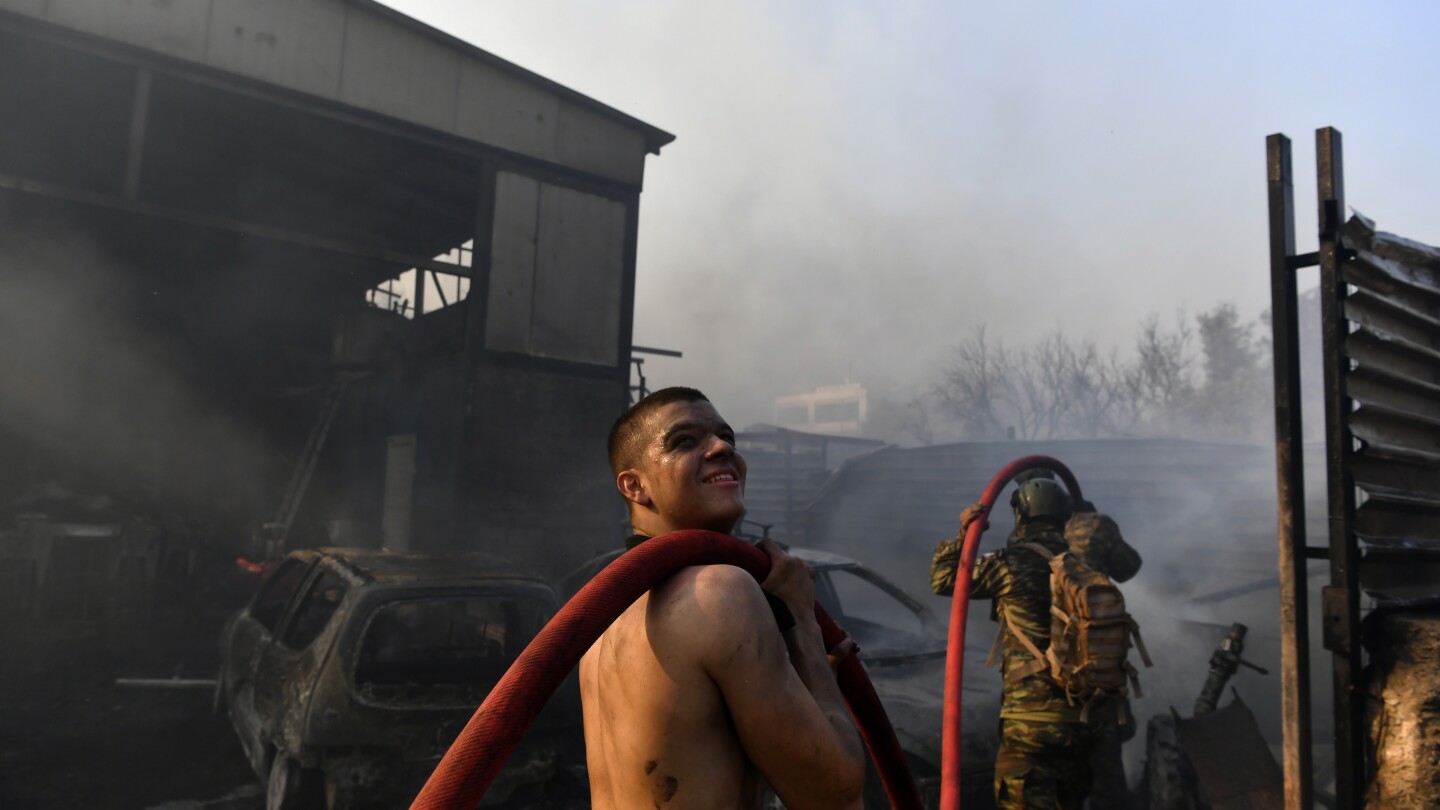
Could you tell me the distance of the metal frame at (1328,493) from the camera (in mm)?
3057

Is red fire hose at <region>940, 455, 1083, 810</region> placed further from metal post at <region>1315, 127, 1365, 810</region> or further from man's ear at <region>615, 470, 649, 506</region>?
man's ear at <region>615, 470, 649, 506</region>

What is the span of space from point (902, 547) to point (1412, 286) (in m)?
13.1

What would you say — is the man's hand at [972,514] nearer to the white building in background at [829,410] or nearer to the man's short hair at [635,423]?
the man's short hair at [635,423]

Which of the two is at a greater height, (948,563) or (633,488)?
(633,488)

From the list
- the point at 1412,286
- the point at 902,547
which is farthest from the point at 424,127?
the point at 902,547

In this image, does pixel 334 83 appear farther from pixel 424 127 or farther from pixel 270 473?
pixel 270 473

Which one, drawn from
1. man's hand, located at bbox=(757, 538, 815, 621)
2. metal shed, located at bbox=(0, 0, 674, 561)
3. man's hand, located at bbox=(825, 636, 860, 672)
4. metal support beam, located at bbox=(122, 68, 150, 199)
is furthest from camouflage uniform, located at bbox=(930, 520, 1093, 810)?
metal support beam, located at bbox=(122, 68, 150, 199)

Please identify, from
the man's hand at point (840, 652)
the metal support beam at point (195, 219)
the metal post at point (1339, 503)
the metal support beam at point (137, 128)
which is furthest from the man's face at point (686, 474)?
the metal support beam at point (195, 219)

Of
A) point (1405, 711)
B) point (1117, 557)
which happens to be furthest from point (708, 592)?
point (1117, 557)

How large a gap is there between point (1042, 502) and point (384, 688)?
390cm

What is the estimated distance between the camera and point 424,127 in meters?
9.84

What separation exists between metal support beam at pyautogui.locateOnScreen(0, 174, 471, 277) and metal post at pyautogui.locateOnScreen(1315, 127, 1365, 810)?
32.0ft

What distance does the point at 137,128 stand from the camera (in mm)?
8570

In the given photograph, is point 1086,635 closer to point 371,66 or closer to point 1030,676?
point 1030,676
